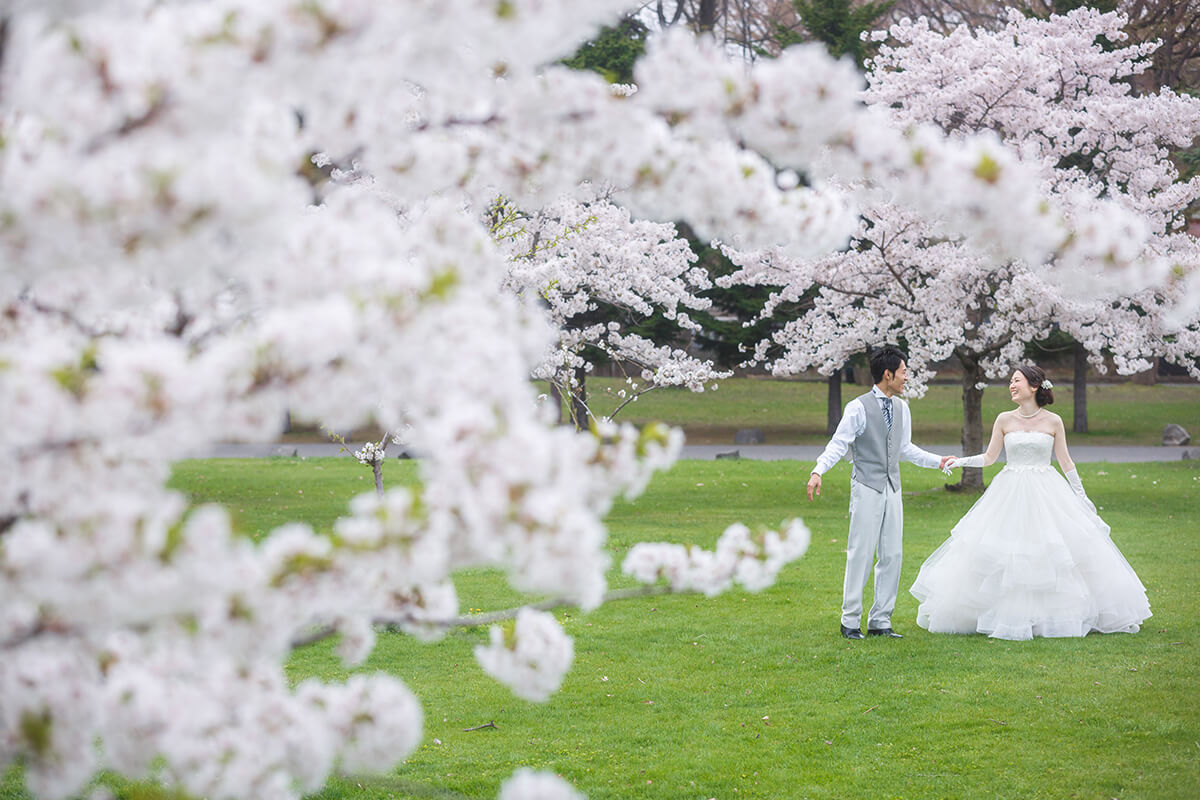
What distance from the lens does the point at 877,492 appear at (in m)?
8.05

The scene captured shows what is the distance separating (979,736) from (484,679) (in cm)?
289

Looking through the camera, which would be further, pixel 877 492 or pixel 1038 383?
pixel 1038 383

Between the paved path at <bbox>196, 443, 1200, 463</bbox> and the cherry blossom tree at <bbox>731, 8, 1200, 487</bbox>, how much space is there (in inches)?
220

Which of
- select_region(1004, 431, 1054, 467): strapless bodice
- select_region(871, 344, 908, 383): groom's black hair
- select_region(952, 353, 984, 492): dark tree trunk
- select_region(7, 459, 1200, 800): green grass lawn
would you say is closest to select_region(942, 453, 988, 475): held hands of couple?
select_region(1004, 431, 1054, 467): strapless bodice

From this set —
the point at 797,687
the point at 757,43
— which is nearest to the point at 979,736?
the point at 797,687

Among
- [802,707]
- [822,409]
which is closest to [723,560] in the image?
[802,707]

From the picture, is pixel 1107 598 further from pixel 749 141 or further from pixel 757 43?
pixel 757 43

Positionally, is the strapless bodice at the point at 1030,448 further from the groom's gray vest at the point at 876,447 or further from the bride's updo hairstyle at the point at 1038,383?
the groom's gray vest at the point at 876,447

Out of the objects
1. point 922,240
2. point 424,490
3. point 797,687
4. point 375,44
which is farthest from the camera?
point 922,240

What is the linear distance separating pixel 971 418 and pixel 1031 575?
900 centimetres

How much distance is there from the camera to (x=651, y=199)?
2.19 meters

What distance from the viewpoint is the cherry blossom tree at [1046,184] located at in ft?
48.4

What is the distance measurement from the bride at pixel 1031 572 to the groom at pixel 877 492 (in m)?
0.43

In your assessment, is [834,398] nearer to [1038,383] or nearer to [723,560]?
[1038,383]
